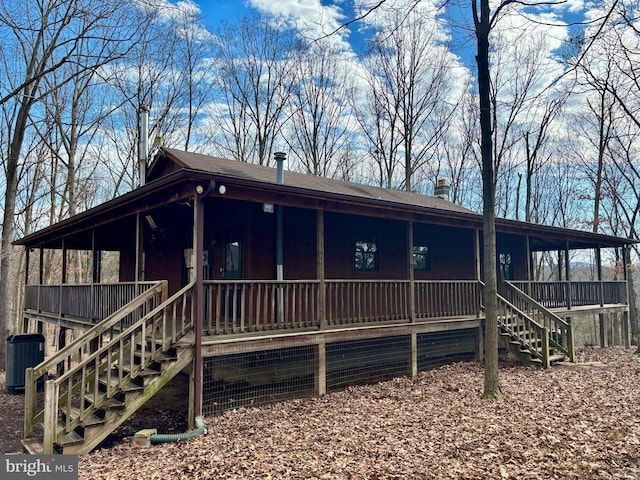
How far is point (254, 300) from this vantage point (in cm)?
1087

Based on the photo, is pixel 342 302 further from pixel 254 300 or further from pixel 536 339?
pixel 536 339

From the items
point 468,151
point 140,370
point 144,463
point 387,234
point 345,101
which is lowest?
point 144,463

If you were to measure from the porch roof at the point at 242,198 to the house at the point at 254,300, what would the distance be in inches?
1.6

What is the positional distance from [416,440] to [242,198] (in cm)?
470

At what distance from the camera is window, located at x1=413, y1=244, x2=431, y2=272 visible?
14750 mm

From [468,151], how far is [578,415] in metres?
26.9

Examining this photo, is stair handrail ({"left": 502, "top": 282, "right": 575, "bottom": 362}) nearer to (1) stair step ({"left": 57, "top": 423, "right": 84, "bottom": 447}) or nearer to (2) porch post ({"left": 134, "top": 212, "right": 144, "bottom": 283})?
(2) porch post ({"left": 134, "top": 212, "right": 144, "bottom": 283})

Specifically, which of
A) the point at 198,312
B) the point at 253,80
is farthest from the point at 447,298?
the point at 253,80

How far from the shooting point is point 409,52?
27.6 m

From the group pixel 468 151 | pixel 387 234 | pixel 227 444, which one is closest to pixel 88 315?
pixel 227 444

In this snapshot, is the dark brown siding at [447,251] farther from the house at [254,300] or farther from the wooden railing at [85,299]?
the wooden railing at [85,299]

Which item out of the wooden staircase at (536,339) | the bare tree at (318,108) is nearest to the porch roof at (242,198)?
the wooden staircase at (536,339)

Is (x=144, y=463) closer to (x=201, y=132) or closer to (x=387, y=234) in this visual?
(x=387, y=234)

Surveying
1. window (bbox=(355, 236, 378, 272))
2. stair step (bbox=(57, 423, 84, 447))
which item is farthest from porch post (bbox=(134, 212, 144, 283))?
window (bbox=(355, 236, 378, 272))
